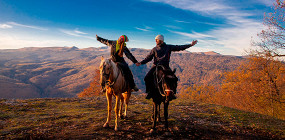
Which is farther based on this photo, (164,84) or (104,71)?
(164,84)

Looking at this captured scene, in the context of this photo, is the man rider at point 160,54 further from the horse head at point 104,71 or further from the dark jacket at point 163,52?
the horse head at point 104,71

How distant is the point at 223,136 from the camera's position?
708cm

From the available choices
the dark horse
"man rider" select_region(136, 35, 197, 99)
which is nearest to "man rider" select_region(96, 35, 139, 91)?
"man rider" select_region(136, 35, 197, 99)

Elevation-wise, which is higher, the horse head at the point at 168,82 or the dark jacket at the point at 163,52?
the dark jacket at the point at 163,52

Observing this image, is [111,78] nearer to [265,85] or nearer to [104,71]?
[104,71]

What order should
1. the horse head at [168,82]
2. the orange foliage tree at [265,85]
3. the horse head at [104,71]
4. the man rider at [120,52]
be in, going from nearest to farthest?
1. the horse head at [104,71]
2. the horse head at [168,82]
3. the man rider at [120,52]
4. the orange foliage tree at [265,85]

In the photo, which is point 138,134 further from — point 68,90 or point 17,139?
point 68,90

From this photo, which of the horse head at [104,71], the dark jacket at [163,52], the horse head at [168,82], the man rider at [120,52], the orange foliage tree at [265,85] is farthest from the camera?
the orange foliage tree at [265,85]

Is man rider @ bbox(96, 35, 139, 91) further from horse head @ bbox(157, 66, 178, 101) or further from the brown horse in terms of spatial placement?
horse head @ bbox(157, 66, 178, 101)

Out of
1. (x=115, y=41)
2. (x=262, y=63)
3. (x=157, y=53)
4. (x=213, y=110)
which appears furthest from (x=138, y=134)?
(x=262, y=63)

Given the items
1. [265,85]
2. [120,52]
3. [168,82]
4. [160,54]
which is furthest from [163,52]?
[265,85]

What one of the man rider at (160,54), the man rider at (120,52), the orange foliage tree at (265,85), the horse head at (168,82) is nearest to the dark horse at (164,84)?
the horse head at (168,82)

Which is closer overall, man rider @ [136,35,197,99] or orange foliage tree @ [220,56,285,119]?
man rider @ [136,35,197,99]

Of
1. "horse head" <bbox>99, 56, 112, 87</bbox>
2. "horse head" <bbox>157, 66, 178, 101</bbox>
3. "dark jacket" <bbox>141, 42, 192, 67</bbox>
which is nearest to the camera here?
"horse head" <bbox>99, 56, 112, 87</bbox>
